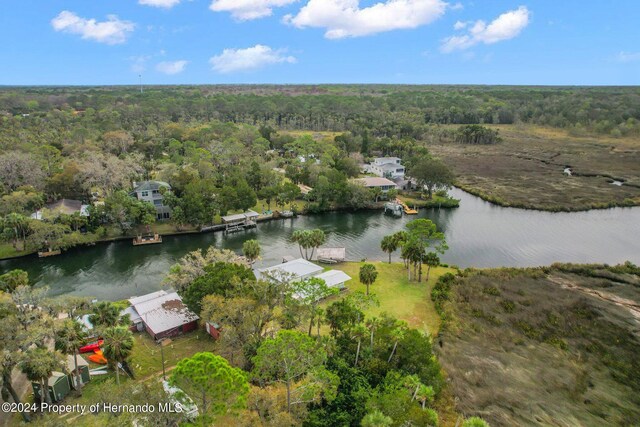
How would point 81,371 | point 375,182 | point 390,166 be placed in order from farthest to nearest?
1. point 390,166
2. point 375,182
3. point 81,371

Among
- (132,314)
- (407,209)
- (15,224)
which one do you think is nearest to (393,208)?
(407,209)

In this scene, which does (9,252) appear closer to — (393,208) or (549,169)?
(393,208)

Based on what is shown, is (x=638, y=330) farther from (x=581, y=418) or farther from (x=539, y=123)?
(x=539, y=123)

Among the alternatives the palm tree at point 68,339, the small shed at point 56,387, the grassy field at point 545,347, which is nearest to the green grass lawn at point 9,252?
the small shed at point 56,387

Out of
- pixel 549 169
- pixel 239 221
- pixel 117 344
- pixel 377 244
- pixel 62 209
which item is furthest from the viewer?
pixel 549 169

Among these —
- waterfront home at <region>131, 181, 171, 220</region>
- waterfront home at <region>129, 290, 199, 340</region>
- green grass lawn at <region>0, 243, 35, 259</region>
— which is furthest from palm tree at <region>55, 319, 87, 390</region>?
waterfront home at <region>131, 181, 171, 220</region>

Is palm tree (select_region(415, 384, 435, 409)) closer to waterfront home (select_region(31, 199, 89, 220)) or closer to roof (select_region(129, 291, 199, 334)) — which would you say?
roof (select_region(129, 291, 199, 334))
